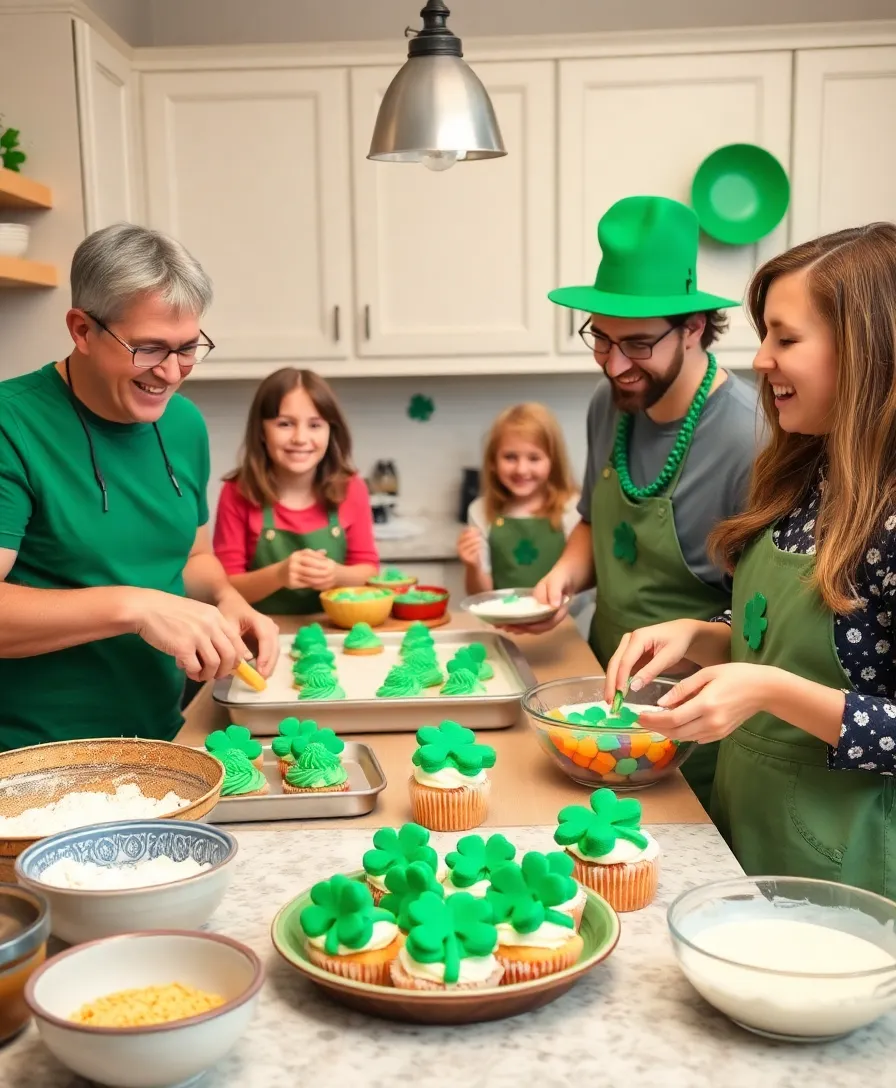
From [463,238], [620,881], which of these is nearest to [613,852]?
[620,881]

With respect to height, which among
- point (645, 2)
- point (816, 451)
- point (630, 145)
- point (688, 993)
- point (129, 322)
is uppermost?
point (645, 2)

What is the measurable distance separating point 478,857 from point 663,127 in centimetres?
299

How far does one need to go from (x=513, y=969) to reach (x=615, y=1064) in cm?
11

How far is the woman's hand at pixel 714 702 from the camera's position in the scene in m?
1.17

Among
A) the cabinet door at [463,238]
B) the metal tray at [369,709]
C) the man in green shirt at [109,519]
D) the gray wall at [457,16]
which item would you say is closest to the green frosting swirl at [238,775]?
the man in green shirt at [109,519]

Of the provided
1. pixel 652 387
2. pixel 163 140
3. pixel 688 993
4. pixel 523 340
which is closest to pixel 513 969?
pixel 688 993

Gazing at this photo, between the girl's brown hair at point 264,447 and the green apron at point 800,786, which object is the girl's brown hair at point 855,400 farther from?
the girl's brown hair at point 264,447

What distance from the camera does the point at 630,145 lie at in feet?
11.5

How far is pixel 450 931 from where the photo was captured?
2.98ft

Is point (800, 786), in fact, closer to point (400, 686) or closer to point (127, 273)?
point (400, 686)

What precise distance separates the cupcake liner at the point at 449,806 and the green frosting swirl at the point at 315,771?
104 mm

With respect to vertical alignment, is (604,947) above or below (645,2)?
below

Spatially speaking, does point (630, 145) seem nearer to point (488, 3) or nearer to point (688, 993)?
point (488, 3)

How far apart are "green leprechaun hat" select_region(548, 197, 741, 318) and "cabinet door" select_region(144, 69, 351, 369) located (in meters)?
1.73
